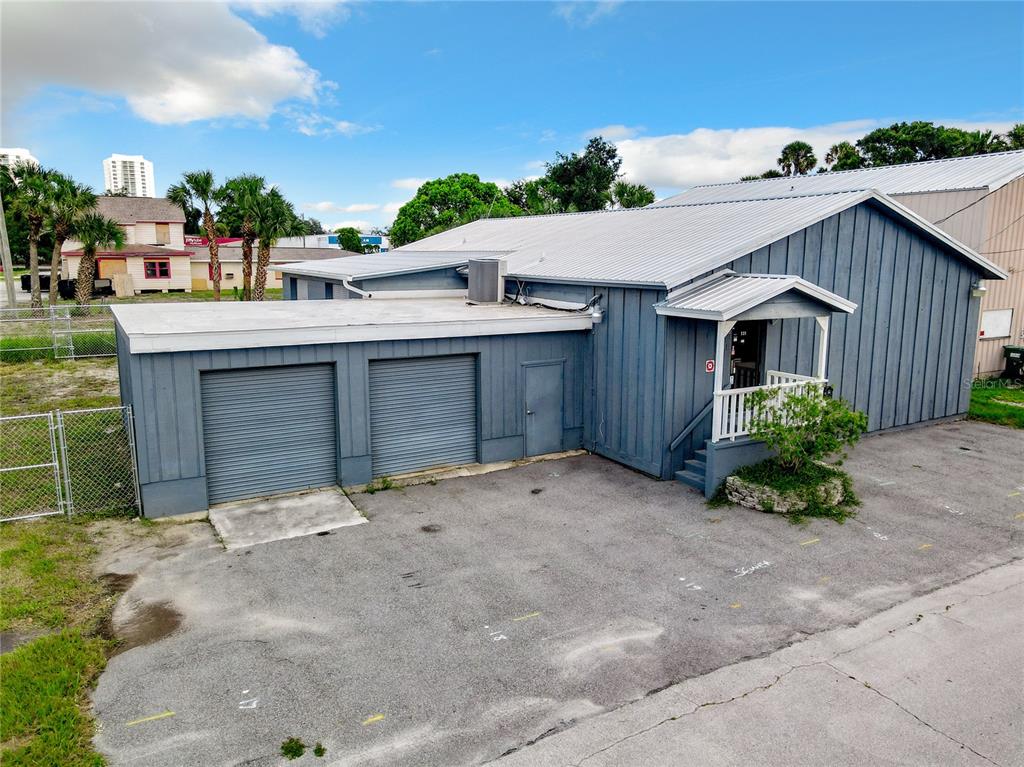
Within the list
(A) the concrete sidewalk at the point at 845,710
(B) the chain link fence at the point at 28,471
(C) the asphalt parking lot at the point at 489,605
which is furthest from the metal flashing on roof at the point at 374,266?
(A) the concrete sidewalk at the point at 845,710

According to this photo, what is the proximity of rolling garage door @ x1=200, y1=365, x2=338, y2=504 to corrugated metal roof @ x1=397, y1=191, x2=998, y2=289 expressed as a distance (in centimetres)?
530

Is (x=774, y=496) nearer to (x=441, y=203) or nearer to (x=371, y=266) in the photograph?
(x=371, y=266)

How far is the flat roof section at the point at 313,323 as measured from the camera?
381 inches

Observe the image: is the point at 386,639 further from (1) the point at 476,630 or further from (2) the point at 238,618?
(2) the point at 238,618

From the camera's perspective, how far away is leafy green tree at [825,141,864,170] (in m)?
49.2

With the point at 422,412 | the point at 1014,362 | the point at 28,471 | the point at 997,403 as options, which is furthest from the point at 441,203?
the point at 28,471

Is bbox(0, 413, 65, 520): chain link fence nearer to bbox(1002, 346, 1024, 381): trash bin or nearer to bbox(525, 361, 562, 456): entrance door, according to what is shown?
bbox(525, 361, 562, 456): entrance door

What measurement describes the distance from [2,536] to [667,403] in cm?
935

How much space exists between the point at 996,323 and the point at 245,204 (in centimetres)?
3010

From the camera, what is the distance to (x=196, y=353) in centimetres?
966

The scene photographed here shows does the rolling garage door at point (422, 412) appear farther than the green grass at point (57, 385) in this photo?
No

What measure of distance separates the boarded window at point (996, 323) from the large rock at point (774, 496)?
456 inches

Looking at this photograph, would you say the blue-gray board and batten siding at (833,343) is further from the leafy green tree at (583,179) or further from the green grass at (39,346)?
the leafy green tree at (583,179)

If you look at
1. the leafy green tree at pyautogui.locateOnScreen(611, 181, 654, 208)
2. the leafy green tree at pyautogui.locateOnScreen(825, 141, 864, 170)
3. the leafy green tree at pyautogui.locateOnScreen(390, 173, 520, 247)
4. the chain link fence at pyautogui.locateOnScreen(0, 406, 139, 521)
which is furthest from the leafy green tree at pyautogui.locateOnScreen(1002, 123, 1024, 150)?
the chain link fence at pyautogui.locateOnScreen(0, 406, 139, 521)
